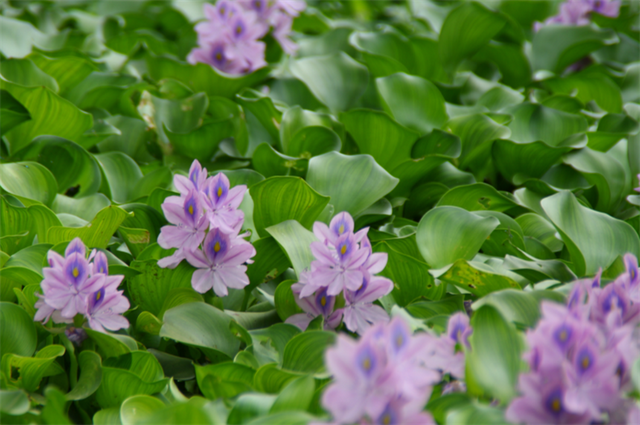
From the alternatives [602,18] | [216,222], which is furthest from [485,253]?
[602,18]

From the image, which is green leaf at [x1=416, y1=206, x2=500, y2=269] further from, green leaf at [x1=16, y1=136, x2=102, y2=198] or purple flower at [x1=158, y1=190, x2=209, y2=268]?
green leaf at [x1=16, y1=136, x2=102, y2=198]

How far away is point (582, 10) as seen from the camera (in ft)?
7.95

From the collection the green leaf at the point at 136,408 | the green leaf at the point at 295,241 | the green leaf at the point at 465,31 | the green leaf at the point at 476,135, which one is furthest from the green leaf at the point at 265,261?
the green leaf at the point at 465,31

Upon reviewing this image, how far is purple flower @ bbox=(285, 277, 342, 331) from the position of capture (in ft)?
3.41

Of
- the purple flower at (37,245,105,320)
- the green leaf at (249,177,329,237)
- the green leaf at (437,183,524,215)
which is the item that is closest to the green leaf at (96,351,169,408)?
the purple flower at (37,245,105,320)

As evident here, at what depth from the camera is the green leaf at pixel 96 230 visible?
44.5 inches

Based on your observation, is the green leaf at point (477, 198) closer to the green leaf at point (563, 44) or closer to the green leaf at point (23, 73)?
Result: the green leaf at point (563, 44)

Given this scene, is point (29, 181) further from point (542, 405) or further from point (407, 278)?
point (542, 405)

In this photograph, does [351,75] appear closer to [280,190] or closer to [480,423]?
[280,190]

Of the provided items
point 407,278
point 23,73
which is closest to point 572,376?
point 407,278

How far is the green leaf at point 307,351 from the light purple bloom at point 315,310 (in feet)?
0.35

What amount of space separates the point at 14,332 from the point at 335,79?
4.30ft

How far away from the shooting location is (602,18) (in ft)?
7.99

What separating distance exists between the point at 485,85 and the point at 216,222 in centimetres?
153
